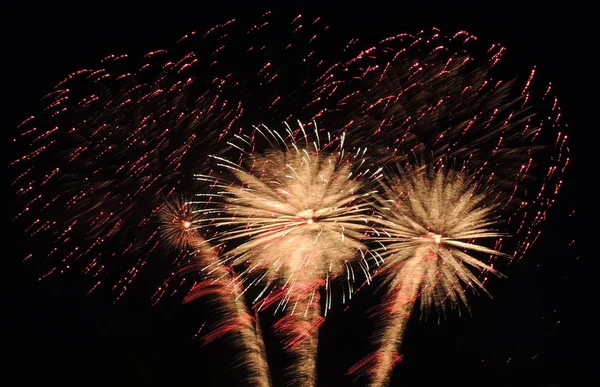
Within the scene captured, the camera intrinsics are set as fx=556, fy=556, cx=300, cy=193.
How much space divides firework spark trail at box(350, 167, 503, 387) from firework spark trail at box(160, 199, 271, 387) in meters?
1.99

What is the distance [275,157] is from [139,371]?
21.5ft

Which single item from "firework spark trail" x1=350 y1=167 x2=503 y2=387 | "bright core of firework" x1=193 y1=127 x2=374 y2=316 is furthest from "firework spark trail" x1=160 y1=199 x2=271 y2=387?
"firework spark trail" x1=350 y1=167 x2=503 y2=387

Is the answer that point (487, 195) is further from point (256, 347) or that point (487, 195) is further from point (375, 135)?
point (256, 347)

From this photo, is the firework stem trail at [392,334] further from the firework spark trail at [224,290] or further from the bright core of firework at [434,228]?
the firework spark trail at [224,290]

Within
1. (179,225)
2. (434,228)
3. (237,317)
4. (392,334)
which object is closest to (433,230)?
(434,228)

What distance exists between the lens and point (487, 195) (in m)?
6.84

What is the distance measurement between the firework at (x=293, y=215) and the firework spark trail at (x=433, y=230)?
1.25 feet

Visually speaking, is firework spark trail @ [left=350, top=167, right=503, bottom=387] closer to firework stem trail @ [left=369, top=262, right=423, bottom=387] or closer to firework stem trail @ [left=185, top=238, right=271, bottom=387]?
firework stem trail @ [left=369, top=262, right=423, bottom=387]

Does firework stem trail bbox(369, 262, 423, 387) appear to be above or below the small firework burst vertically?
below

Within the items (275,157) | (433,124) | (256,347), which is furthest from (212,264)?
(433,124)

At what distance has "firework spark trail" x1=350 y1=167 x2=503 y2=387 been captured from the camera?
21.6ft

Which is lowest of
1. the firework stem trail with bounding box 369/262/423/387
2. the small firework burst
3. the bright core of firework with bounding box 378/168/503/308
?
the firework stem trail with bounding box 369/262/423/387

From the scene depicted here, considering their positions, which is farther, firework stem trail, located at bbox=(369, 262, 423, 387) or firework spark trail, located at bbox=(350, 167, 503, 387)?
firework stem trail, located at bbox=(369, 262, 423, 387)

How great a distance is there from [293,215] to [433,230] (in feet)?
5.48
